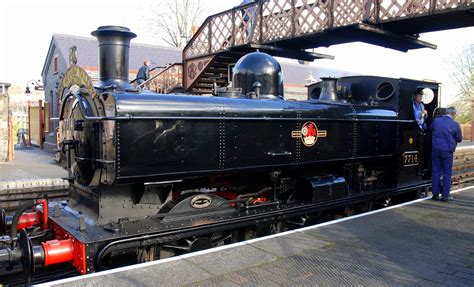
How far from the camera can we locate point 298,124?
599 cm

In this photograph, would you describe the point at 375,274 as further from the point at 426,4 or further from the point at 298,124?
the point at 426,4

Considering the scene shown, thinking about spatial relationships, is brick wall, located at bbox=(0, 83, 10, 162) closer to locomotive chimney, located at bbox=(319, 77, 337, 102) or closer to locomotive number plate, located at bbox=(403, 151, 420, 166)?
locomotive chimney, located at bbox=(319, 77, 337, 102)

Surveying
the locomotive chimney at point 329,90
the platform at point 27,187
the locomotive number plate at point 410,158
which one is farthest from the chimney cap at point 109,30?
the locomotive number plate at point 410,158

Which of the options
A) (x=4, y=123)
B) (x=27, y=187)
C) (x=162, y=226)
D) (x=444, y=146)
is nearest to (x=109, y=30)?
(x=162, y=226)

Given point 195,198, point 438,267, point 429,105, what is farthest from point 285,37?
point 438,267

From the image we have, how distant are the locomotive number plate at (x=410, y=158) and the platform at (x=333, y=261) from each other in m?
2.49

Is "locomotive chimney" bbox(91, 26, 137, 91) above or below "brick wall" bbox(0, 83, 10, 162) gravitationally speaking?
above

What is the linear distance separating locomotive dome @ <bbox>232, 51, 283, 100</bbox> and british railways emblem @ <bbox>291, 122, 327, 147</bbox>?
67 centimetres

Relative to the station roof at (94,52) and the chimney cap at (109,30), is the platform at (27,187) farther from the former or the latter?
the station roof at (94,52)

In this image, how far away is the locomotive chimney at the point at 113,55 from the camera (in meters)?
5.50

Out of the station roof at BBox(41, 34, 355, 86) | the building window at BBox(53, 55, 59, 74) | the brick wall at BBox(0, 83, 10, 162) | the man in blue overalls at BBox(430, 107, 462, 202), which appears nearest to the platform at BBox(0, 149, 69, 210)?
the brick wall at BBox(0, 83, 10, 162)

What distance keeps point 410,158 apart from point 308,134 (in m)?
3.06

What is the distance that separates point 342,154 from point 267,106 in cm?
182

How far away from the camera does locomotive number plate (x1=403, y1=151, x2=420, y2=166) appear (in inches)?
313
